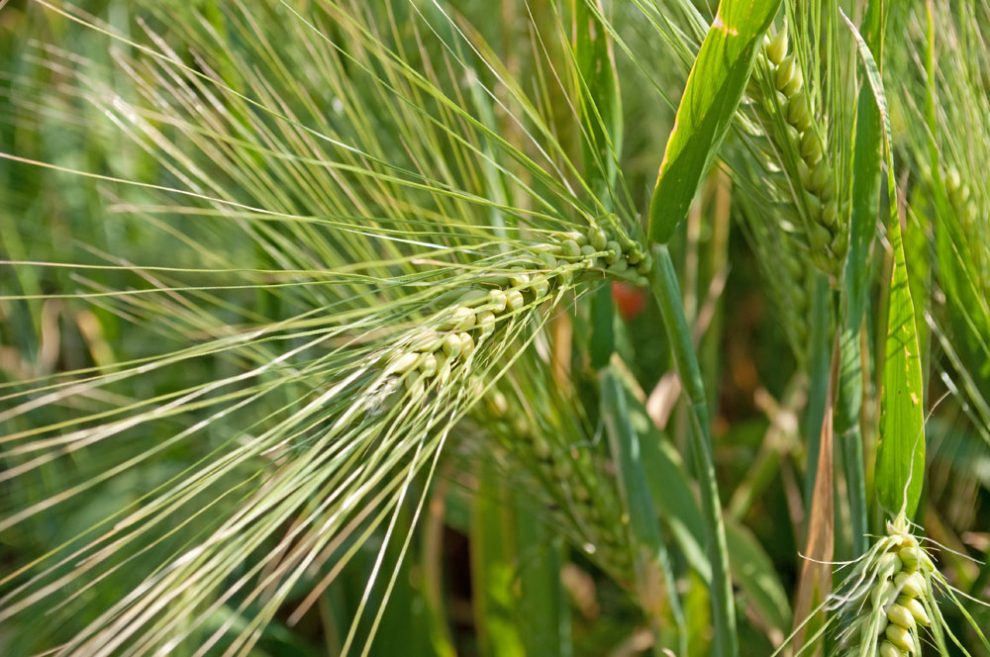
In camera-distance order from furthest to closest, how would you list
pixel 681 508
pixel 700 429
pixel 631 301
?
pixel 631 301, pixel 681 508, pixel 700 429

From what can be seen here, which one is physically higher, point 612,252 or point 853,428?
point 612,252

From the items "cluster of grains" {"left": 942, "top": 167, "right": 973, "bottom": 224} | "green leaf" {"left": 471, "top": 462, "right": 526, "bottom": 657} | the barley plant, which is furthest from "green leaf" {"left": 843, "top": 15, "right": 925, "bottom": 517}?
"green leaf" {"left": 471, "top": 462, "right": 526, "bottom": 657}

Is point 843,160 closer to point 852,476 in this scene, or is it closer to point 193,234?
point 852,476

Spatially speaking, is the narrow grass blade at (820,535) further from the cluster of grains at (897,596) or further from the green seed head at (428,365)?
the green seed head at (428,365)

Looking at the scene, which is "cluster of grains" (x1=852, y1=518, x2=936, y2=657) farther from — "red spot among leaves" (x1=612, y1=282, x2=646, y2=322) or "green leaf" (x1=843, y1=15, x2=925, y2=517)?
"red spot among leaves" (x1=612, y1=282, x2=646, y2=322)

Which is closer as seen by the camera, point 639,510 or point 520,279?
point 520,279

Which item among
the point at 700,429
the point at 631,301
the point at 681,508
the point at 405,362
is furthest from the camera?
the point at 631,301

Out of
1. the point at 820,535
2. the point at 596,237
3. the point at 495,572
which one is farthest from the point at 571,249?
the point at 495,572

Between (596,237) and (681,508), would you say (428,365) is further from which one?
(681,508)

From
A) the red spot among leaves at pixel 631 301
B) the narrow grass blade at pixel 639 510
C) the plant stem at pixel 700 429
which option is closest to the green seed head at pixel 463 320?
the plant stem at pixel 700 429
